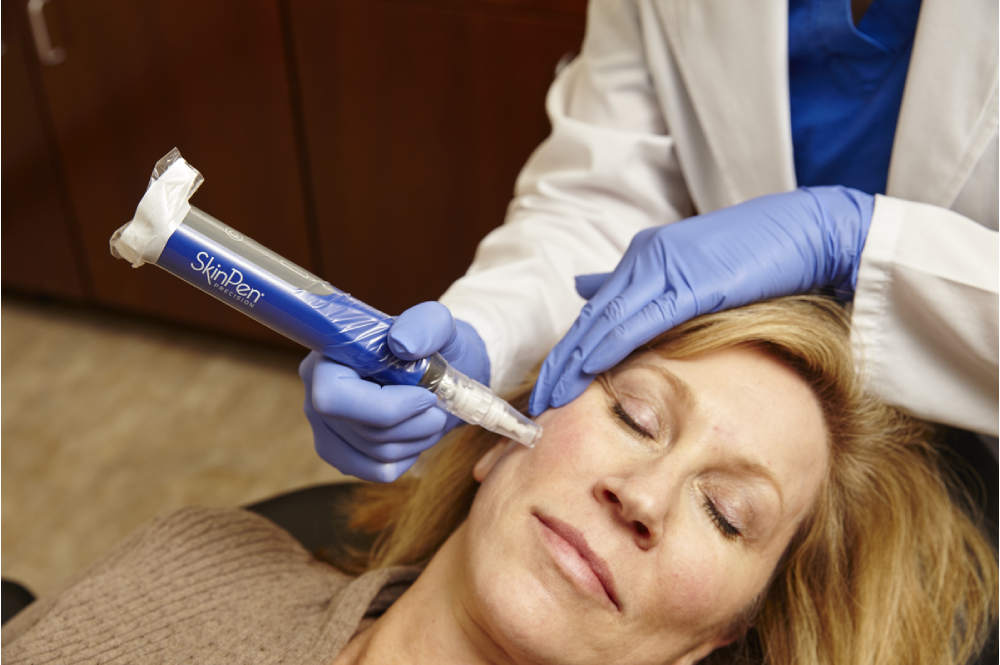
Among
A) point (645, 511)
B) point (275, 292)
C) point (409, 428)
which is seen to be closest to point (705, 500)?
point (645, 511)

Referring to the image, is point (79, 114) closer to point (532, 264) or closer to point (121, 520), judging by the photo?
point (121, 520)

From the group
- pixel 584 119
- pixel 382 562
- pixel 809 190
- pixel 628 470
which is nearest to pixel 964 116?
pixel 809 190

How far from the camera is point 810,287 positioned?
1245mm

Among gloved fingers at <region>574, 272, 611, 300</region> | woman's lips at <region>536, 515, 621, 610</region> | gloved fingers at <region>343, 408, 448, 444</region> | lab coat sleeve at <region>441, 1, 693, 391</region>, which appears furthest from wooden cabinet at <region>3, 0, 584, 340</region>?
woman's lips at <region>536, 515, 621, 610</region>

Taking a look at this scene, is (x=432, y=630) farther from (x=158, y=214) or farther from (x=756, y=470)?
(x=158, y=214)

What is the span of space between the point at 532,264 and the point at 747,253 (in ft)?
1.15

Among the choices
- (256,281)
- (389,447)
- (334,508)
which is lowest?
(334,508)

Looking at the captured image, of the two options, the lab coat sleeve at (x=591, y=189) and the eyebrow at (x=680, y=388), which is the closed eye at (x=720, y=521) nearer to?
the eyebrow at (x=680, y=388)

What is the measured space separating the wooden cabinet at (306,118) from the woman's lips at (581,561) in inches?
53.0

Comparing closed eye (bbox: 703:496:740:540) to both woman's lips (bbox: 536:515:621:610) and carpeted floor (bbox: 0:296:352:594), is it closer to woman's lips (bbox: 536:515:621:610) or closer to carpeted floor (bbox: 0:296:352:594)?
woman's lips (bbox: 536:515:621:610)

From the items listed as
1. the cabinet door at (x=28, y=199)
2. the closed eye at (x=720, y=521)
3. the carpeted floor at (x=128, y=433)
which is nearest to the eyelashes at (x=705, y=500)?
the closed eye at (x=720, y=521)

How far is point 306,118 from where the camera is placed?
227cm

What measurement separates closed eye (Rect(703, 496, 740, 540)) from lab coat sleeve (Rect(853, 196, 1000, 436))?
36 cm

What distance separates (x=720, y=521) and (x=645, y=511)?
14 centimetres
